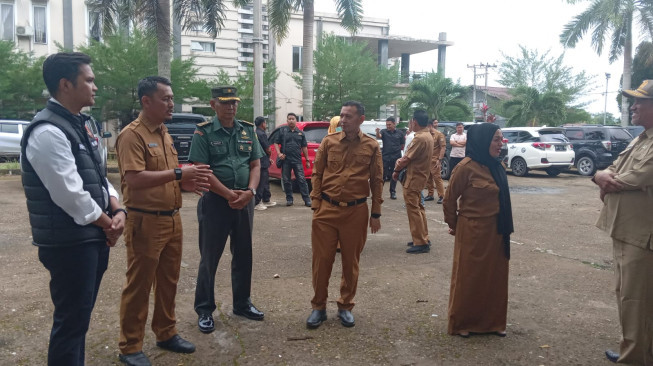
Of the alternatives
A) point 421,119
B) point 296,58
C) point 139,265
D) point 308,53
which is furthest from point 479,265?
point 296,58

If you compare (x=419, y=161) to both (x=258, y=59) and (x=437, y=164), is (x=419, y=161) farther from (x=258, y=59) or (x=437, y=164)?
(x=258, y=59)

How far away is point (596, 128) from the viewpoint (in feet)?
→ 57.8

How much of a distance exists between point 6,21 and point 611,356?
32.9 m

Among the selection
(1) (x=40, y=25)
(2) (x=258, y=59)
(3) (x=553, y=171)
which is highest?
(1) (x=40, y=25)

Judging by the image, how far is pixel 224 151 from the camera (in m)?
4.26

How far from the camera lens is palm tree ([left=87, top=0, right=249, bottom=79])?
1440cm

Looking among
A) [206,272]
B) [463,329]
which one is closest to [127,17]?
[206,272]

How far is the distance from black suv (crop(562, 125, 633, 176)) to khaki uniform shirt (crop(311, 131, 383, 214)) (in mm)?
14802

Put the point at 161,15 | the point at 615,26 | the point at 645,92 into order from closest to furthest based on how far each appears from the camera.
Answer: the point at 645,92 → the point at 161,15 → the point at 615,26

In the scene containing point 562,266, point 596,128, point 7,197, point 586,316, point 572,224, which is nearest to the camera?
point 586,316

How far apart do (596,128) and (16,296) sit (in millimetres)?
17647

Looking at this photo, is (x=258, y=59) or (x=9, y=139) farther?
(x=9, y=139)

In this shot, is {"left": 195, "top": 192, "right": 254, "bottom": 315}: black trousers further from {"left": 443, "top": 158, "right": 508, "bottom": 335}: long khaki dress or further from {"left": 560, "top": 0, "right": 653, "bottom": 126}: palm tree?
{"left": 560, "top": 0, "right": 653, "bottom": 126}: palm tree

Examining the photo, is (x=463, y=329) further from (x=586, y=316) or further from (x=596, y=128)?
(x=596, y=128)
